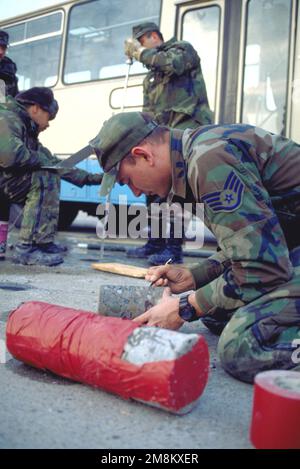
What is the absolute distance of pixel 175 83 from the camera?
4.53m

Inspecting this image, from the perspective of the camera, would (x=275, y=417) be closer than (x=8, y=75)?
Yes

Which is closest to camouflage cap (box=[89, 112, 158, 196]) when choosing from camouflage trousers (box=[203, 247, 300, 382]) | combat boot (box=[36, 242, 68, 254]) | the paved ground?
camouflage trousers (box=[203, 247, 300, 382])

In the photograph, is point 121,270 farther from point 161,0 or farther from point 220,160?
point 161,0

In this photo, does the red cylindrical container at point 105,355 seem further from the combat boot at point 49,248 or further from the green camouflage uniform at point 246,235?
the combat boot at point 49,248

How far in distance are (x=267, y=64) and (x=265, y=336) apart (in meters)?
3.94

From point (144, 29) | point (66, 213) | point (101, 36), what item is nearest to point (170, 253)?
point (144, 29)

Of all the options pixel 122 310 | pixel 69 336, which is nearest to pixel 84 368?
pixel 69 336

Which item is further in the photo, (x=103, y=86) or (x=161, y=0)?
(x=103, y=86)

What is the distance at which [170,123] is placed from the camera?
4.61 m

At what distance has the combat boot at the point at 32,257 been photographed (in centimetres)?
429

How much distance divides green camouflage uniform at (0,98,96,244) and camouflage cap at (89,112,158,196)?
2321 mm

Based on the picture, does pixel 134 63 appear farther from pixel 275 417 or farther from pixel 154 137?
pixel 275 417
